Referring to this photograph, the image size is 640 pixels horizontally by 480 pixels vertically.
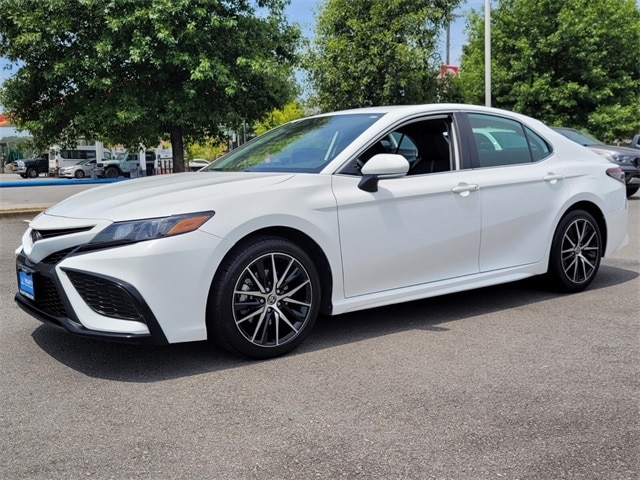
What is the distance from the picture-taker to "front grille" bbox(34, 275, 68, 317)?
12.1ft

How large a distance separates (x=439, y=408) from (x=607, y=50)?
81.4 feet

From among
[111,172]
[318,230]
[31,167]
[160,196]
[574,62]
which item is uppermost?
[574,62]

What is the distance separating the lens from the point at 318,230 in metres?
4.03

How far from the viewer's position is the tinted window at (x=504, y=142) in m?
4.98

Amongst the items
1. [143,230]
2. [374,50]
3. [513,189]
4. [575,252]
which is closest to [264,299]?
[143,230]

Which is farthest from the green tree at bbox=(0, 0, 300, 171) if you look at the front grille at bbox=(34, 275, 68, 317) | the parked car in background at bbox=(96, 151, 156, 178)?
the parked car in background at bbox=(96, 151, 156, 178)

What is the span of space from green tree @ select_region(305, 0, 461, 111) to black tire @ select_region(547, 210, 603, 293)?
17.0 m

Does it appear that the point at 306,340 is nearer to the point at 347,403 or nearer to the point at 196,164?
the point at 347,403

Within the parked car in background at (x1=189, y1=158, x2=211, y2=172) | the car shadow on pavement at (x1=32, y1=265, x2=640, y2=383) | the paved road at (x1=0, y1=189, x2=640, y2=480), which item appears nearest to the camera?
the paved road at (x1=0, y1=189, x2=640, y2=480)

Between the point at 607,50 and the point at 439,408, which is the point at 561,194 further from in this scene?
the point at 607,50

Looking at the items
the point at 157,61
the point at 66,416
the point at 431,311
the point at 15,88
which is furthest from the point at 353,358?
the point at 15,88

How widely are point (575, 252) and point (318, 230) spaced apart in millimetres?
2587

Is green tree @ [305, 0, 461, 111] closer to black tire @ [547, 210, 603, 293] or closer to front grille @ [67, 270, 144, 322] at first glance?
black tire @ [547, 210, 603, 293]

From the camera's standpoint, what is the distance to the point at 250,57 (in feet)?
46.9
